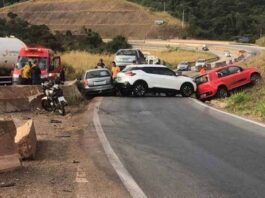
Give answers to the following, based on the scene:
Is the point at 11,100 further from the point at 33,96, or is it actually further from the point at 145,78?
the point at 145,78

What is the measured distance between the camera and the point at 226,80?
27.9 metres

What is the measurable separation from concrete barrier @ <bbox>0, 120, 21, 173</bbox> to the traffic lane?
6.45ft

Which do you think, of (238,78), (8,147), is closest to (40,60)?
(238,78)

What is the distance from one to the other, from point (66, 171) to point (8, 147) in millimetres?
1107

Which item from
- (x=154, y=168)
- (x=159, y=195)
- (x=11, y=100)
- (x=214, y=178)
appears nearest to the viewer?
(x=159, y=195)

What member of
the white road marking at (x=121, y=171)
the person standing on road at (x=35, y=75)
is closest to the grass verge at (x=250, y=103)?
the white road marking at (x=121, y=171)

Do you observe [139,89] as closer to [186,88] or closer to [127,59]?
[186,88]

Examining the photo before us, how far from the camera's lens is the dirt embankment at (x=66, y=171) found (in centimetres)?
819

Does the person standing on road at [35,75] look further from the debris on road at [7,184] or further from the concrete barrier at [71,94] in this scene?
the debris on road at [7,184]

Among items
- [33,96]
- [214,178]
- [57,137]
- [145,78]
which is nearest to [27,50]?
[145,78]

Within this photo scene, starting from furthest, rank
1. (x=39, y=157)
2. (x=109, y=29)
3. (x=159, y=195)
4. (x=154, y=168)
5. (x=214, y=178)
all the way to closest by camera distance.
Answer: (x=109, y=29)
(x=39, y=157)
(x=154, y=168)
(x=214, y=178)
(x=159, y=195)

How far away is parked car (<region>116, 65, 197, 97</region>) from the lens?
97.7ft

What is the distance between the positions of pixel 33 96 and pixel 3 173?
43.0ft

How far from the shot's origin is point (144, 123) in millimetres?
17609
